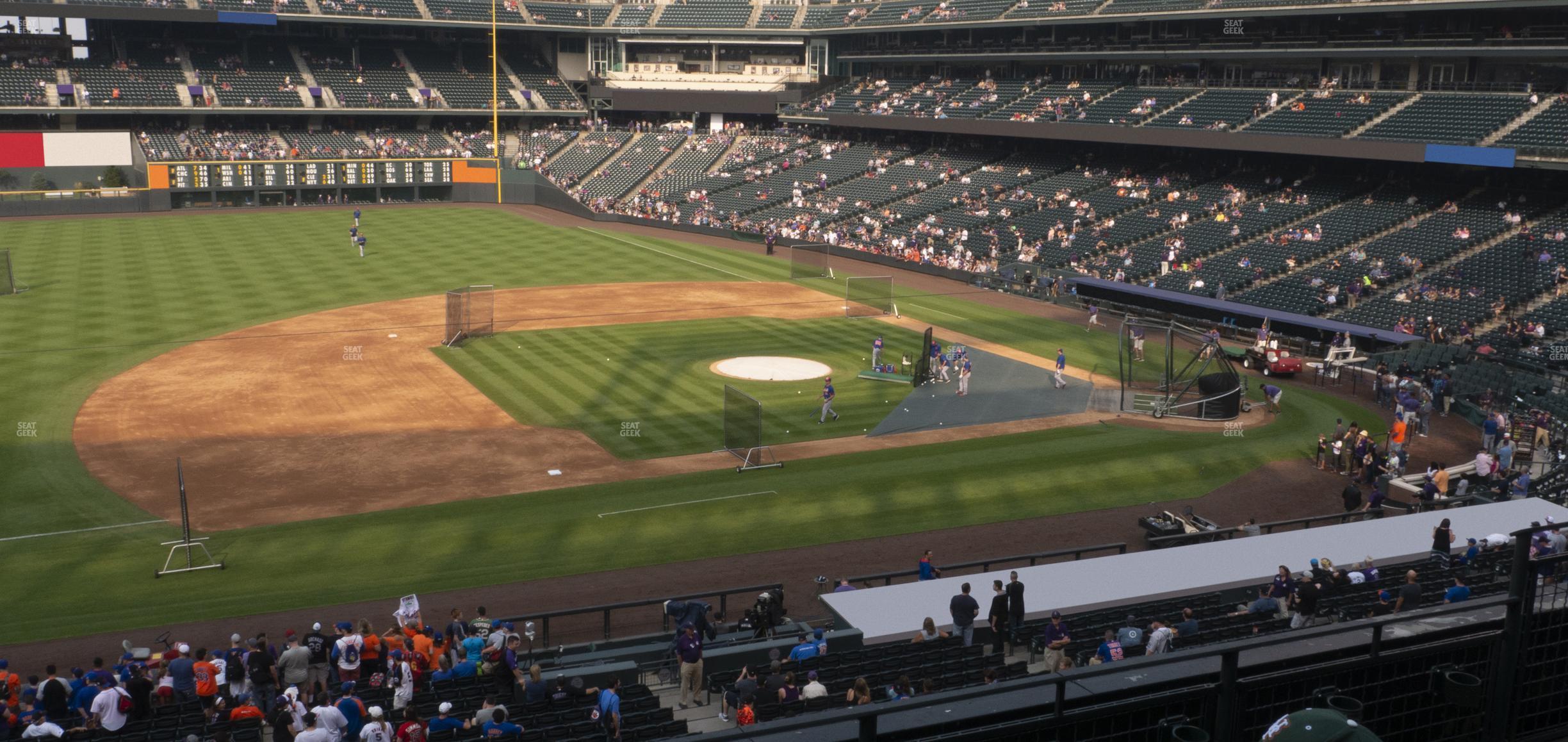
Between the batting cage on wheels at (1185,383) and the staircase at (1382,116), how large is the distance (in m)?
18.9

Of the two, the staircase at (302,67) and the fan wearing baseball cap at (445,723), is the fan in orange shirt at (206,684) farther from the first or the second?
the staircase at (302,67)

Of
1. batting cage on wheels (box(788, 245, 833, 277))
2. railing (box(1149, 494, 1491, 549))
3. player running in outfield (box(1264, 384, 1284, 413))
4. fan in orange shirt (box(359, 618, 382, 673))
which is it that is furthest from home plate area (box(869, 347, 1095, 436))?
batting cage on wheels (box(788, 245, 833, 277))

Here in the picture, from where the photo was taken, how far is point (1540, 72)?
50438mm

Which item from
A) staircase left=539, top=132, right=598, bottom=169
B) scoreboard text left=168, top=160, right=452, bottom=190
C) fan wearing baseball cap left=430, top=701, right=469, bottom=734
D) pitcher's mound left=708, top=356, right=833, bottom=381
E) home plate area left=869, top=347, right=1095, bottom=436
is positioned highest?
staircase left=539, top=132, right=598, bottom=169

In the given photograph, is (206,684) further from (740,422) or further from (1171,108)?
(1171,108)

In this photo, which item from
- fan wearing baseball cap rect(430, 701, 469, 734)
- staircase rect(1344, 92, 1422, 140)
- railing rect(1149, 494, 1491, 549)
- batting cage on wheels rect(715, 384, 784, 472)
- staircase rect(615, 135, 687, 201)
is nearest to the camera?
fan wearing baseball cap rect(430, 701, 469, 734)

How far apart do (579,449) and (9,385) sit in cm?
1877

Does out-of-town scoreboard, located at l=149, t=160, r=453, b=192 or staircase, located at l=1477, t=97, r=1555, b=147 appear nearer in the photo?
staircase, located at l=1477, t=97, r=1555, b=147

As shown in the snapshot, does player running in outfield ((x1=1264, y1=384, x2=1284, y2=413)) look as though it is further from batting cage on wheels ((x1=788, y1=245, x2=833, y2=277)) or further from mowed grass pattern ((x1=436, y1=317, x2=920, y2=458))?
batting cage on wheels ((x1=788, y1=245, x2=833, y2=277))

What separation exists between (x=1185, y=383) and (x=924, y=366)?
8.35m

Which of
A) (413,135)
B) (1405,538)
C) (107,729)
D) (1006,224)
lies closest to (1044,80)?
(1006,224)

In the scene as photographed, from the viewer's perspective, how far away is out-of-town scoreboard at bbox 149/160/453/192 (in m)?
81.0

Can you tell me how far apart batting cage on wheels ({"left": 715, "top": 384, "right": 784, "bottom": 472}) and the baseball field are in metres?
0.54

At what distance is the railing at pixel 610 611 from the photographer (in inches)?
780
